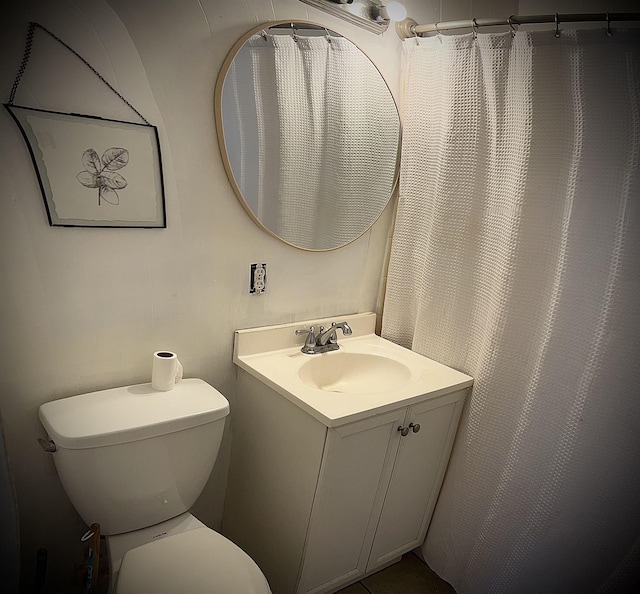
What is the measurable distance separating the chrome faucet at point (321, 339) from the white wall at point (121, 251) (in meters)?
0.15

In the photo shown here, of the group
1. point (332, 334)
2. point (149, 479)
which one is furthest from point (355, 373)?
point (149, 479)

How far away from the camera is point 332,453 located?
1.30m

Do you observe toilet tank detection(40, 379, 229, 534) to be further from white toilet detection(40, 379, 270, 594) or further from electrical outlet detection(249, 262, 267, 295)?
electrical outlet detection(249, 262, 267, 295)

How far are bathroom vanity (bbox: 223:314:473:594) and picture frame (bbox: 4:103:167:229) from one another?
527 mm

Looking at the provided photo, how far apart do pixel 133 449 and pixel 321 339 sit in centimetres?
72

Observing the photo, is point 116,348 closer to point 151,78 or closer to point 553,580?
point 151,78

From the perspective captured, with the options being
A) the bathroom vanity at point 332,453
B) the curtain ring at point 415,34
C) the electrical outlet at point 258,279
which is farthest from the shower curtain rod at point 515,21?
the bathroom vanity at point 332,453

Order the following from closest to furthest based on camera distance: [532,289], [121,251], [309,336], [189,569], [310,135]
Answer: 1. [189,569]
2. [121,251]
3. [532,289]
4. [310,135]
5. [309,336]

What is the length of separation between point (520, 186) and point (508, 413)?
700mm

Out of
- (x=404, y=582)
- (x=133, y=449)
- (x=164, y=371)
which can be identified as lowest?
(x=404, y=582)

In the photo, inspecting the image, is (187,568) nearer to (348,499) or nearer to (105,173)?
(348,499)

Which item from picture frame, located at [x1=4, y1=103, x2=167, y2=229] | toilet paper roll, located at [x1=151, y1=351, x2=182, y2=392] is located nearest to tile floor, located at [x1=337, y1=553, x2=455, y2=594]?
toilet paper roll, located at [x1=151, y1=351, x2=182, y2=392]

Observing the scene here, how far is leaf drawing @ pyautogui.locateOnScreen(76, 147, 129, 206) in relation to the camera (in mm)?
1170

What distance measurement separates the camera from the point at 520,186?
139 cm
